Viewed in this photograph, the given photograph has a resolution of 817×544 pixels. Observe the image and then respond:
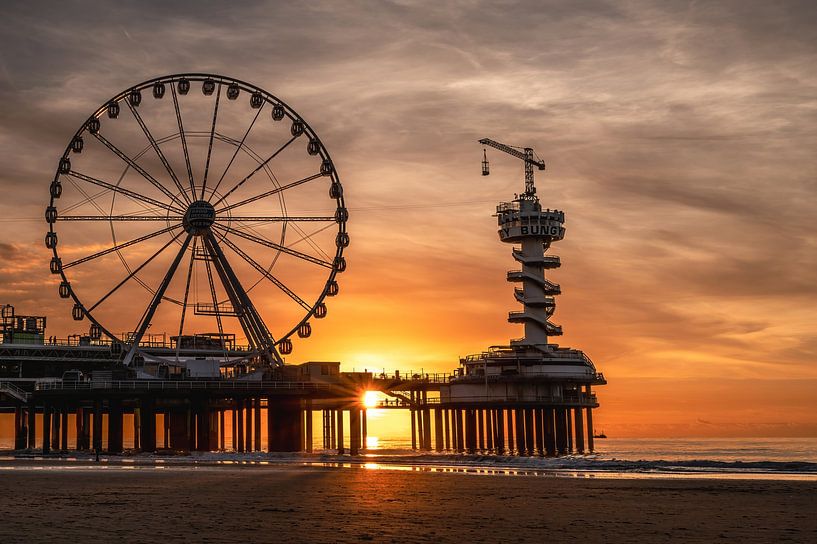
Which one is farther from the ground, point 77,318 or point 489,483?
point 77,318

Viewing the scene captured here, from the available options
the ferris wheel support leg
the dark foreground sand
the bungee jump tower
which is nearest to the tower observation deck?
the bungee jump tower

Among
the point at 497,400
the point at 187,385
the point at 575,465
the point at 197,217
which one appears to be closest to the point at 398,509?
the point at 575,465

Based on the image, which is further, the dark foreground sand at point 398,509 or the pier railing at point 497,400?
the pier railing at point 497,400

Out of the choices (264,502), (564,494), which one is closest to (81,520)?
(264,502)

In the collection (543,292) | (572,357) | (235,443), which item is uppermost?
(543,292)

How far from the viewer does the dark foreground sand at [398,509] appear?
23.9 metres

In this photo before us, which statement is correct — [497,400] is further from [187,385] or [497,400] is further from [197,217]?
[197,217]

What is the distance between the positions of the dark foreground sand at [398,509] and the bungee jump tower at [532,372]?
5460 cm

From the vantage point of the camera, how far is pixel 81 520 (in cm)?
2595

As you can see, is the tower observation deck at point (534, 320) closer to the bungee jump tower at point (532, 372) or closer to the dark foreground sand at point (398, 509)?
the bungee jump tower at point (532, 372)

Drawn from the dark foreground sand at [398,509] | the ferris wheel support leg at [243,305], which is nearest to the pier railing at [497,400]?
the ferris wheel support leg at [243,305]

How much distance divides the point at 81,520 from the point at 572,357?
79.0 metres

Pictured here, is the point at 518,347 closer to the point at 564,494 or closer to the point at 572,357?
the point at 572,357

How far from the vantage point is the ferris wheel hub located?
75688mm
